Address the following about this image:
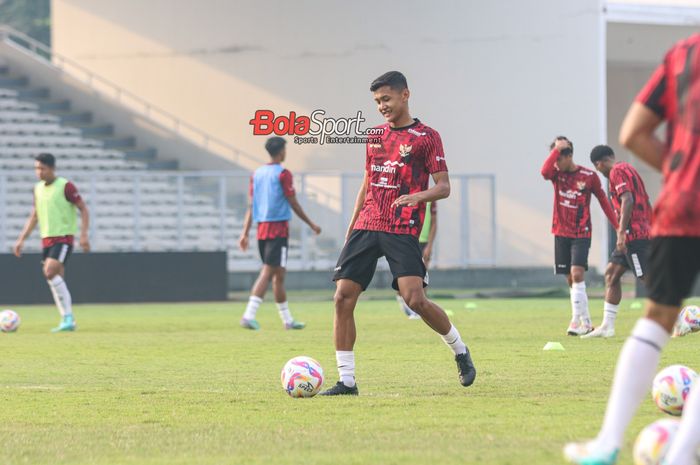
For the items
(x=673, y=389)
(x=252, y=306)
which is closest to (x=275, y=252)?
(x=252, y=306)

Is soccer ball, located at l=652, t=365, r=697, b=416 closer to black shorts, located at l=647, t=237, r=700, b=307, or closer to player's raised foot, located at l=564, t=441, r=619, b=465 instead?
black shorts, located at l=647, t=237, r=700, b=307

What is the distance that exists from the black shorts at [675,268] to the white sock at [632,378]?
14 centimetres

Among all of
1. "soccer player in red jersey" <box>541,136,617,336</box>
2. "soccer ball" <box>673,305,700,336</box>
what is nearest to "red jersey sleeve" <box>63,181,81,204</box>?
"soccer player in red jersey" <box>541,136,617,336</box>

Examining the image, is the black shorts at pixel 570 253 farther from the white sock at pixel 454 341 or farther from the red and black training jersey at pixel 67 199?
the red and black training jersey at pixel 67 199

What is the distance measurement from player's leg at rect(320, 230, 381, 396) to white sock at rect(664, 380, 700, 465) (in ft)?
13.5

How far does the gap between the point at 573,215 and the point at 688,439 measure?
397 inches

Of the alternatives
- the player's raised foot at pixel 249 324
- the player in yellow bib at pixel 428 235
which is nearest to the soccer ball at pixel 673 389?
the player's raised foot at pixel 249 324

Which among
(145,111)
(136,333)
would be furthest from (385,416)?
(145,111)

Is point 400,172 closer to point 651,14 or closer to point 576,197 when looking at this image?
point 576,197

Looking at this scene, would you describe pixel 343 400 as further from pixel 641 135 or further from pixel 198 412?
pixel 641 135

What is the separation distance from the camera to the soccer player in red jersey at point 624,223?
45.0 ft

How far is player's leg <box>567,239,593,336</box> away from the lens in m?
14.8

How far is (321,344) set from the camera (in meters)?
14.1

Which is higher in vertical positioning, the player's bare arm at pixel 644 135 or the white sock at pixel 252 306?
the player's bare arm at pixel 644 135
